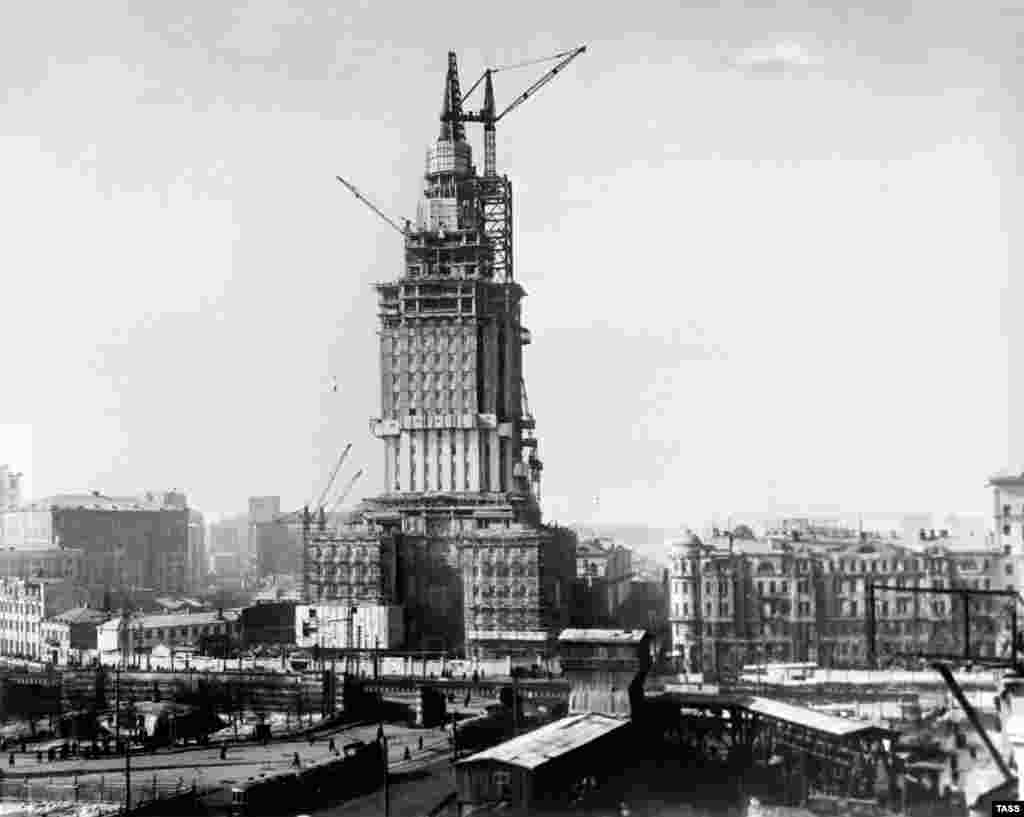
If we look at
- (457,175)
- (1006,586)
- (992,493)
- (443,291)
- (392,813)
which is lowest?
(392,813)

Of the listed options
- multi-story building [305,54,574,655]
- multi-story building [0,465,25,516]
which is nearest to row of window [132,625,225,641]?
multi-story building [305,54,574,655]

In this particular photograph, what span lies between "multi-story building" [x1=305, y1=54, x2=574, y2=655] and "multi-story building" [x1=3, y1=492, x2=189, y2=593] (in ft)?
71.3

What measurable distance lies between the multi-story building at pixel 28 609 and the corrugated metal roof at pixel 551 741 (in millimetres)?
47220

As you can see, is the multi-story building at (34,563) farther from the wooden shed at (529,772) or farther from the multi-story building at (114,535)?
the wooden shed at (529,772)

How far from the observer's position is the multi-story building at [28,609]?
2945 inches

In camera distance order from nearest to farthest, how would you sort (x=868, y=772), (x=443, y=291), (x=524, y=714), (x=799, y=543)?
(x=868, y=772) < (x=524, y=714) < (x=799, y=543) < (x=443, y=291)

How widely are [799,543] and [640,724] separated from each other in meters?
25.4

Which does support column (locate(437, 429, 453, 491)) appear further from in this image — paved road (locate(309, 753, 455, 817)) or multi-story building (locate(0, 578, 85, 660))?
paved road (locate(309, 753, 455, 817))

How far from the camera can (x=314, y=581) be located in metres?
68.4

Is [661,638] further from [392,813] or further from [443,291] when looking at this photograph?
[392,813]

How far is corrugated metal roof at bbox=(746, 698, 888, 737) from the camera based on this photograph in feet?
115

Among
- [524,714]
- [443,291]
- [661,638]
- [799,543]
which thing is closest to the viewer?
[524,714]

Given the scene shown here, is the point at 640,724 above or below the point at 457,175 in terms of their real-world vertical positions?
below

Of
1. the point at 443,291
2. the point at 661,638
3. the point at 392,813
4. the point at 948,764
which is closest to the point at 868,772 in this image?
the point at 948,764
